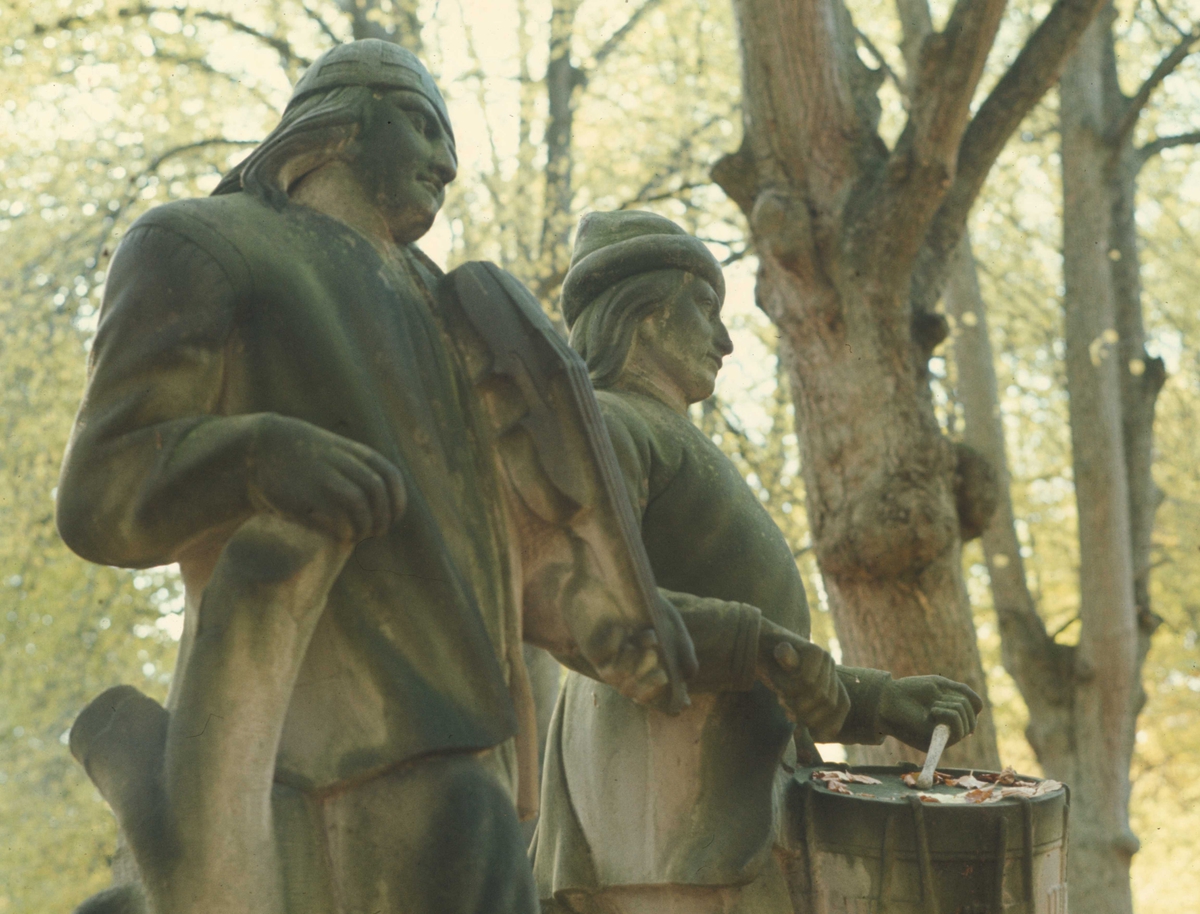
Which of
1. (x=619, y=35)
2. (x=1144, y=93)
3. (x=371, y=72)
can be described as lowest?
(x=371, y=72)

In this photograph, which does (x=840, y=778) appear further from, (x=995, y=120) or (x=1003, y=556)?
(x=1003, y=556)

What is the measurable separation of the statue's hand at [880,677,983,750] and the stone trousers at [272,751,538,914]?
1225 mm

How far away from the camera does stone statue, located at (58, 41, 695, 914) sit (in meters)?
1.91

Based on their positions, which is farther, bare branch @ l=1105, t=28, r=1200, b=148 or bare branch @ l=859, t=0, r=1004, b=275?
bare branch @ l=1105, t=28, r=1200, b=148

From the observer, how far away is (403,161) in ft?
7.80

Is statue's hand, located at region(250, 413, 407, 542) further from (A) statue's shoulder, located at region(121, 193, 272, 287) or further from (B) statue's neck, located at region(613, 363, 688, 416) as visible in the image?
(B) statue's neck, located at region(613, 363, 688, 416)

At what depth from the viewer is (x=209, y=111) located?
39.5 ft

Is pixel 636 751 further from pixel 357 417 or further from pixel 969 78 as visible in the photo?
pixel 969 78

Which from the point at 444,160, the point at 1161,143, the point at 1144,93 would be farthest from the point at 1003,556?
the point at 444,160

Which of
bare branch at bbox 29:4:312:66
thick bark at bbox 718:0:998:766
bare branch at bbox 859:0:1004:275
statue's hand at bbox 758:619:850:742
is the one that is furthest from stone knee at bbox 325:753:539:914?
bare branch at bbox 29:4:312:66

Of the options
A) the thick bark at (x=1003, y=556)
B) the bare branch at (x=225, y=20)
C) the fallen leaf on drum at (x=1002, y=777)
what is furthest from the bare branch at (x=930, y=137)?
the bare branch at (x=225, y=20)

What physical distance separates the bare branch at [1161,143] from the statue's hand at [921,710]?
7.07 meters

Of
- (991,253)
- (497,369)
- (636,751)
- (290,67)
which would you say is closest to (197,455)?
→ (497,369)

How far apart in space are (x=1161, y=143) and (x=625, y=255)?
7.25 metres
